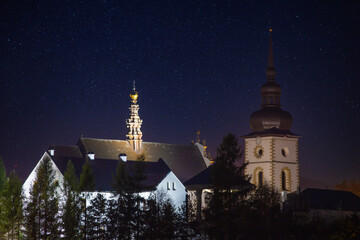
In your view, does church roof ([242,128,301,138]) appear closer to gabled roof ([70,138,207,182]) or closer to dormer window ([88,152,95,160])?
gabled roof ([70,138,207,182])

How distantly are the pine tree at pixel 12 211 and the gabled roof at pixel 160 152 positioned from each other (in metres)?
35.8

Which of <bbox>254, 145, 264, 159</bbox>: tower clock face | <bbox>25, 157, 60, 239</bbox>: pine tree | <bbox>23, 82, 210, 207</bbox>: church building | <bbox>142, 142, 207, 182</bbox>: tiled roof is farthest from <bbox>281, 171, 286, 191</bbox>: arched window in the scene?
<bbox>25, 157, 60, 239</bbox>: pine tree

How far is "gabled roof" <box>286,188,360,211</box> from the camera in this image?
284 ft

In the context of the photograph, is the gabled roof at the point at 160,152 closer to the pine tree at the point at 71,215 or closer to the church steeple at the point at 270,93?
the church steeple at the point at 270,93

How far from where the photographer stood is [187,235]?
59.7 metres

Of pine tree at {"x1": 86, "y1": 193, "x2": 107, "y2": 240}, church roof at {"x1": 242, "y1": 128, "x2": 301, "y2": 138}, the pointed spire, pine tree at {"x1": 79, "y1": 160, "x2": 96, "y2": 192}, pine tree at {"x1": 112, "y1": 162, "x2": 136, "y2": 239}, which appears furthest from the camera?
the pointed spire

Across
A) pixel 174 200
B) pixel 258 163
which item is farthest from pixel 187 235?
pixel 258 163

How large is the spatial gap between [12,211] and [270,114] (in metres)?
39.6

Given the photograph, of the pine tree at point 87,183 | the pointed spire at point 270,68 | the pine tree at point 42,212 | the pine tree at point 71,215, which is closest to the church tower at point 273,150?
the pointed spire at point 270,68

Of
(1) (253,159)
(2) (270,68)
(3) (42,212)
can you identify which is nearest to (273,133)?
(1) (253,159)

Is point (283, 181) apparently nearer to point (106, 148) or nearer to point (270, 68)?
point (270, 68)

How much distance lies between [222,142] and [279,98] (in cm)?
4026

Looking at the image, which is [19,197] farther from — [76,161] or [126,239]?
[76,161]

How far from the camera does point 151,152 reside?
11900cm
